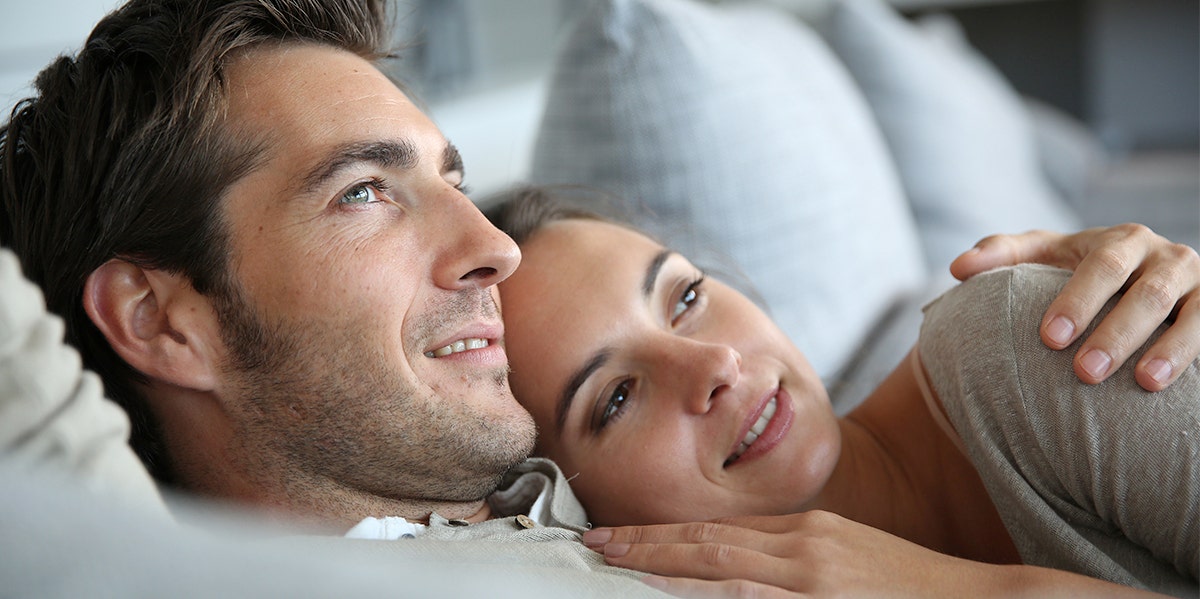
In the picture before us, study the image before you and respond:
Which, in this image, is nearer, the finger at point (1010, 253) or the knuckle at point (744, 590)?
the knuckle at point (744, 590)

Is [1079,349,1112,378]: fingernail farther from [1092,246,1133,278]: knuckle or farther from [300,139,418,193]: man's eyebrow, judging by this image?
[300,139,418,193]: man's eyebrow

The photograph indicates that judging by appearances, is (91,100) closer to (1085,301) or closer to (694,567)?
(694,567)

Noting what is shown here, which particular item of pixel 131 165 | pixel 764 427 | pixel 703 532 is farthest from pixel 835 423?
pixel 131 165

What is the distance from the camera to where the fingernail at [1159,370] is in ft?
2.68

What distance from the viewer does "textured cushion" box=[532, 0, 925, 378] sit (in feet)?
4.91

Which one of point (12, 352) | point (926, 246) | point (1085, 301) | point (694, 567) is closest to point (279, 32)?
point (12, 352)

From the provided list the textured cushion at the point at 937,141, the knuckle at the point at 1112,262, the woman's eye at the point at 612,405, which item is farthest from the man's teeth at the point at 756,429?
the textured cushion at the point at 937,141

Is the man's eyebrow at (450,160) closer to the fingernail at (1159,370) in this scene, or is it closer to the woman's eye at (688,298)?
the woman's eye at (688,298)

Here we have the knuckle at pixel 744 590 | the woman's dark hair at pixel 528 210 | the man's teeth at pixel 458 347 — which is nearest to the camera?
the knuckle at pixel 744 590

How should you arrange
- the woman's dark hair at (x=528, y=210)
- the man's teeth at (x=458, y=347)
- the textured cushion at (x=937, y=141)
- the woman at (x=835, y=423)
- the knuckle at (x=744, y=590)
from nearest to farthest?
1. the knuckle at (x=744, y=590)
2. the woman at (x=835, y=423)
3. the man's teeth at (x=458, y=347)
4. the woman's dark hair at (x=528, y=210)
5. the textured cushion at (x=937, y=141)

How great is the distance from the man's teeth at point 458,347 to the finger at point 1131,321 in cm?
54

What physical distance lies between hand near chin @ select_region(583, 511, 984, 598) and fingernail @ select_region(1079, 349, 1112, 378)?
187mm

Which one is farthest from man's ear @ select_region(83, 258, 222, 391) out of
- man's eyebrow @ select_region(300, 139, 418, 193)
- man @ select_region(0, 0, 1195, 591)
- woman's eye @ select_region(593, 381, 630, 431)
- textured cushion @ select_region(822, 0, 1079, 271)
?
textured cushion @ select_region(822, 0, 1079, 271)

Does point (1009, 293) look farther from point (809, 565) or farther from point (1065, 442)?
point (809, 565)
